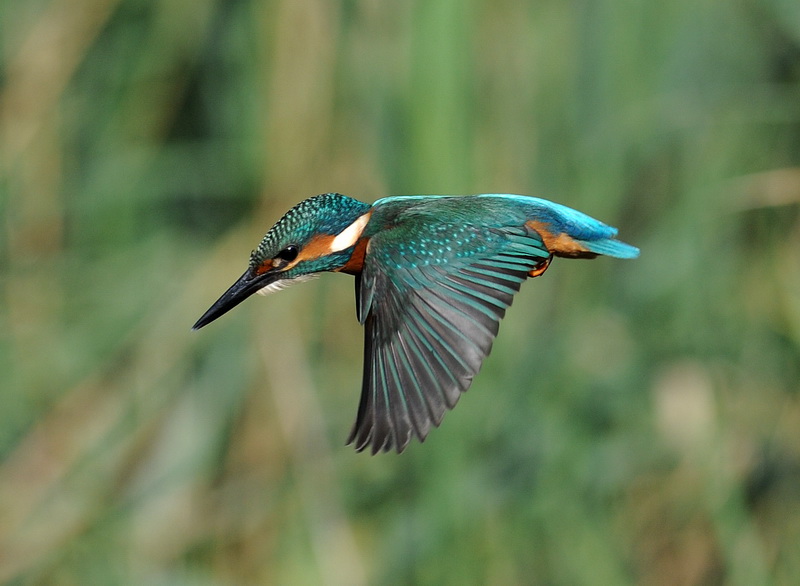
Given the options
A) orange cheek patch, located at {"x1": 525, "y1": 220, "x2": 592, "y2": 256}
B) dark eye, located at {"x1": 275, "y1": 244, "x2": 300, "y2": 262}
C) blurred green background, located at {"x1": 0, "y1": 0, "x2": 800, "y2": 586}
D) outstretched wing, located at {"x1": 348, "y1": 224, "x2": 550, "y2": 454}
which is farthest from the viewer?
blurred green background, located at {"x1": 0, "y1": 0, "x2": 800, "y2": 586}

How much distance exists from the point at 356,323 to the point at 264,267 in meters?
1.17

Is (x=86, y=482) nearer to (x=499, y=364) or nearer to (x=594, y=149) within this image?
(x=499, y=364)

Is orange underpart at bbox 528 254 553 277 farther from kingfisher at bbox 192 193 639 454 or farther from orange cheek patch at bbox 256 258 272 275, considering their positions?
orange cheek patch at bbox 256 258 272 275

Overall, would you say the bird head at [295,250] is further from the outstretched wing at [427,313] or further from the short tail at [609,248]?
the short tail at [609,248]

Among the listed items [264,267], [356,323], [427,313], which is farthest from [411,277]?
[356,323]

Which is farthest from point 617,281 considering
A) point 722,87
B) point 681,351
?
point 722,87

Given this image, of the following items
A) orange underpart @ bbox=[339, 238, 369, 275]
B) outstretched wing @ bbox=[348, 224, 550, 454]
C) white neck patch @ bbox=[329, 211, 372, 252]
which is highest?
white neck patch @ bbox=[329, 211, 372, 252]

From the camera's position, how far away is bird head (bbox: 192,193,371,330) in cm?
129

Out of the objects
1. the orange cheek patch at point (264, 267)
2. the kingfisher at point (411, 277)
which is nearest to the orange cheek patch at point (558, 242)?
the kingfisher at point (411, 277)

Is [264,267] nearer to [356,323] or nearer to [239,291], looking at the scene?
[239,291]

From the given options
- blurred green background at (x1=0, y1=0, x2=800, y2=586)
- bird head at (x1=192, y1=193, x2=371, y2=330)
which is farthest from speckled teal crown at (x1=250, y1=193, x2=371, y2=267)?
blurred green background at (x1=0, y1=0, x2=800, y2=586)

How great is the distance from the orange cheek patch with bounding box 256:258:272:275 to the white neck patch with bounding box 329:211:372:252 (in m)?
0.07

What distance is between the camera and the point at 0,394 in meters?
2.65

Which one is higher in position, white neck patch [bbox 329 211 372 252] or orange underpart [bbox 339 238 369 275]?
white neck patch [bbox 329 211 372 252]
